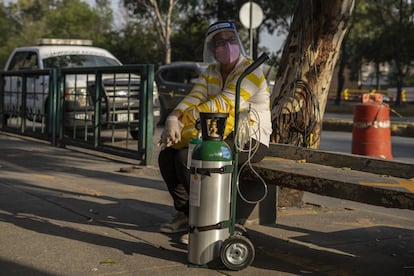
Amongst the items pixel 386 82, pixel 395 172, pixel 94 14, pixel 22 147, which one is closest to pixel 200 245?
pixel 395 172

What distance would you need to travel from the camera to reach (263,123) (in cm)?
470

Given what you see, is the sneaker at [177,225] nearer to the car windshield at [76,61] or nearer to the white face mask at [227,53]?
the white face mask at [227,53]

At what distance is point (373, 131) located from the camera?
374 inches

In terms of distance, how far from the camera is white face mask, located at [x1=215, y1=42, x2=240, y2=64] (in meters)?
4.70

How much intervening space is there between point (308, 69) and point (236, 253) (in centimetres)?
260

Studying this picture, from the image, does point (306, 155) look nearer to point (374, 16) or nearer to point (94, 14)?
point (374, 16)

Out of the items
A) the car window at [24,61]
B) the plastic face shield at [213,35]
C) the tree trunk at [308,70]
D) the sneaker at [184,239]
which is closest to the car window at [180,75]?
the car window at [24,61]

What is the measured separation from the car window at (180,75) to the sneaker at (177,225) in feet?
40.3

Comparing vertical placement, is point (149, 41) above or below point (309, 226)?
above

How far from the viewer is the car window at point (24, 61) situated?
14.3 metres

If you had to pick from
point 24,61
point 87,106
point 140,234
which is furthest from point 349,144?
point 140,234

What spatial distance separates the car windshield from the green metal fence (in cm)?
98

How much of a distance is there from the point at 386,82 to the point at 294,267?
87483 mm

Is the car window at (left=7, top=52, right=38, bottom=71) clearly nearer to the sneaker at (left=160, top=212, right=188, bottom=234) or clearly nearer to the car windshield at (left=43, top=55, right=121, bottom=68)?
the car windshield at (left=43, top=55, right=121, bottom=68)
